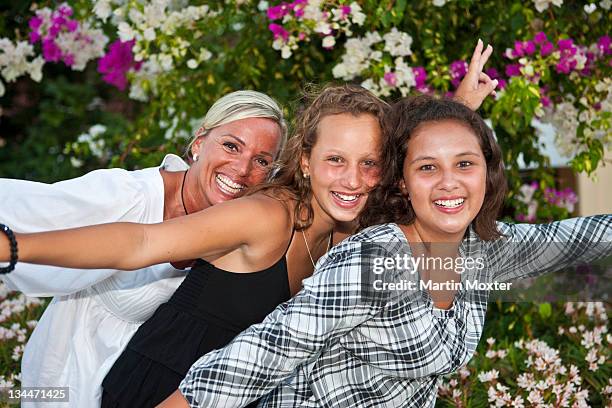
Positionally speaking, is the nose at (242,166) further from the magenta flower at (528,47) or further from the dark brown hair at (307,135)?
the magenta flower at (528,47)

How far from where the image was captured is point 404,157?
242cm

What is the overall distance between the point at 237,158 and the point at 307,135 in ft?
1.49

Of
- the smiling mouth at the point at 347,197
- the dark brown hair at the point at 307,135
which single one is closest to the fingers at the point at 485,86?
the dark brown hair at the point at 307,135

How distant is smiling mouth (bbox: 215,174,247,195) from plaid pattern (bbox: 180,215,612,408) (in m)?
0.83

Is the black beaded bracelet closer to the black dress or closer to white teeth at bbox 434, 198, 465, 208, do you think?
the black dress

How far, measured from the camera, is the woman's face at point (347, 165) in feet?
8.24

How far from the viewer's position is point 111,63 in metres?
4.25

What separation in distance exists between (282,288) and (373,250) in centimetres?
41

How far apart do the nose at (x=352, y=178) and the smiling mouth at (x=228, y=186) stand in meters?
0.60

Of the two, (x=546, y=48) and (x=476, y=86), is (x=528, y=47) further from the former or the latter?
(x=476, y=86)

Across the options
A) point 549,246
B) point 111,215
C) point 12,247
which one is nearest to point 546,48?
point 549,246

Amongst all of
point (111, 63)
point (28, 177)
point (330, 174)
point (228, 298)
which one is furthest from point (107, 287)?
point (28, 177)

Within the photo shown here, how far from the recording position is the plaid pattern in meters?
2.13

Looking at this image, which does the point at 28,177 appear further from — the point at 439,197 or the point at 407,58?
the point at 439,197
